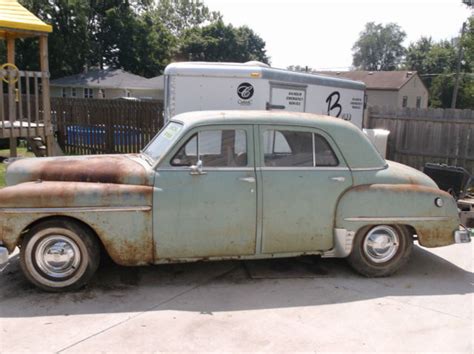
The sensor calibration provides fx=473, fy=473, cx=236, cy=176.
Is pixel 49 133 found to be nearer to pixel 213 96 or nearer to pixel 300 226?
pixel 213 96

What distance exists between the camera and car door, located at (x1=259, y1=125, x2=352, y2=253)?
478 centimetres

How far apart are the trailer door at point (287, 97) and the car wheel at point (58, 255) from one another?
215 inches

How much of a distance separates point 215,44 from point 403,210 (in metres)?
50.1

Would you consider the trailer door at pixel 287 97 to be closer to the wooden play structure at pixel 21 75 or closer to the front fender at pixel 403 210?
the front fender at pixel 403 210

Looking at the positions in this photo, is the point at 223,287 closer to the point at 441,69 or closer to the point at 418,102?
→ the point at 418,102

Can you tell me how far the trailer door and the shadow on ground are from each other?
14.2 feet

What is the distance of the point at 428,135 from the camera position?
37.3 feet

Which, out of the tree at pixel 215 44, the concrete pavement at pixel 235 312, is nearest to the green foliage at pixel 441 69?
the tree at pixel 215 44

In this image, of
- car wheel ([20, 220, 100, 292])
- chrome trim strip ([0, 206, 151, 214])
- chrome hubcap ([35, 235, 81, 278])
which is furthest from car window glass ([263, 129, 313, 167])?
chrome hubcap ([35, 235, 81, 278])

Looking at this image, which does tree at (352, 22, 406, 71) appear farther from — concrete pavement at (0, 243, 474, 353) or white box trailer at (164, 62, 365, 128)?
concrete pavement at (0, 243, 474, 353)

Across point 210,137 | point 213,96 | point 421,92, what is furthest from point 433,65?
point 210,137

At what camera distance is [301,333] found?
12.8 feet

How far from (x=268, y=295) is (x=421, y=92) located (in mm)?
48284

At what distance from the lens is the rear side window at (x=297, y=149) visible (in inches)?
192
